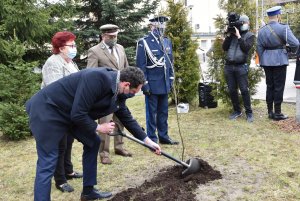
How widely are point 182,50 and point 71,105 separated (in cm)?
590

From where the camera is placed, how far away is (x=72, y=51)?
414 cm

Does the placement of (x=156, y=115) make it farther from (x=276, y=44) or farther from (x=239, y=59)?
(x=276, y=44)

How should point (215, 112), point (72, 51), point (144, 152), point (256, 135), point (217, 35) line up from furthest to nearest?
point (215, 112) → point (217, 35) → point (256, 135) → point (144, 152) → point (72, 51)

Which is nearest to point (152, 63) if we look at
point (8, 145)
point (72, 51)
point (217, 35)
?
point (72, 51)

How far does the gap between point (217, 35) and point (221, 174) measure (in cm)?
399

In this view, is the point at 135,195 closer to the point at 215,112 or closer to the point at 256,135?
the point at 256,135

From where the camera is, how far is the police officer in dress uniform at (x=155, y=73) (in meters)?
5.70

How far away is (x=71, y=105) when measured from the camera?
3.27m

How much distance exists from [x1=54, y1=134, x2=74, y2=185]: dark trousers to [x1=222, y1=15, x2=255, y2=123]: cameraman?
378 centimetres

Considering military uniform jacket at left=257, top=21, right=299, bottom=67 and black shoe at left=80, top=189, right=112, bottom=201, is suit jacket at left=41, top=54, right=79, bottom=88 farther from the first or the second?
military uniform jacket at left=257, top=21, right=299, bottom=67

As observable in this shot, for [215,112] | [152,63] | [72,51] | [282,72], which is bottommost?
[215,112]

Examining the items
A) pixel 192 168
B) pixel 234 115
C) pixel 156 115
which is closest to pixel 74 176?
pixel 192 168

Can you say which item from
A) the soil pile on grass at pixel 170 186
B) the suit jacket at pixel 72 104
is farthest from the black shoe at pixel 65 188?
the suit jacket at pixel 72 104

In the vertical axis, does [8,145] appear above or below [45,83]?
below
